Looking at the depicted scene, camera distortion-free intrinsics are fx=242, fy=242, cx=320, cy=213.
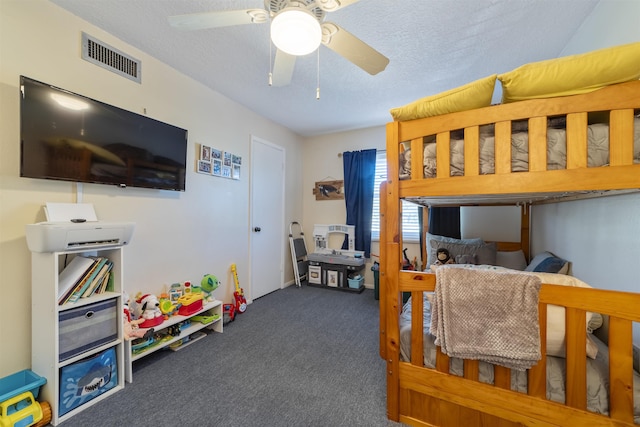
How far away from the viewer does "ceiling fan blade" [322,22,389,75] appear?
125cm

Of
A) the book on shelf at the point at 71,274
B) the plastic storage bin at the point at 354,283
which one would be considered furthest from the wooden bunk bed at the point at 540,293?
the plastic storage bin at the point at 354,283

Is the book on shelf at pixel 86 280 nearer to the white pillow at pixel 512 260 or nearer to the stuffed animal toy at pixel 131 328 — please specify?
the stuffed animal toy at pixel 131 328

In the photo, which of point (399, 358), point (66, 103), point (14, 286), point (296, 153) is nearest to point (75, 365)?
point (14, 286)

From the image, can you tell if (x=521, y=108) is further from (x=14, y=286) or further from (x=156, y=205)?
(x=14, y=286)

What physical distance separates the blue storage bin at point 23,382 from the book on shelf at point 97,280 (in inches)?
18.8

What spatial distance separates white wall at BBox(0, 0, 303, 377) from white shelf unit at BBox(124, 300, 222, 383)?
0.41 meters

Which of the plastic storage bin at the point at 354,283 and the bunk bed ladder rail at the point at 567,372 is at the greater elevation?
the bunk bed ladder rail at the point at 567,372

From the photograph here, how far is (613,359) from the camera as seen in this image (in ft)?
3.24

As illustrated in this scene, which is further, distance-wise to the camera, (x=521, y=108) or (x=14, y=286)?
(x=14, y=286)

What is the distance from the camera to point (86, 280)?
1.53 metres

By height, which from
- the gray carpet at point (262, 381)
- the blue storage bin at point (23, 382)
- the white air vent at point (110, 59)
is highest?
the white air vent at point (110, 59)

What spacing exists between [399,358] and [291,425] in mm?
707

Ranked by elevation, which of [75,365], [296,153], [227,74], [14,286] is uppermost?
[227,74]

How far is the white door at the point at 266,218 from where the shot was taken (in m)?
3.34
